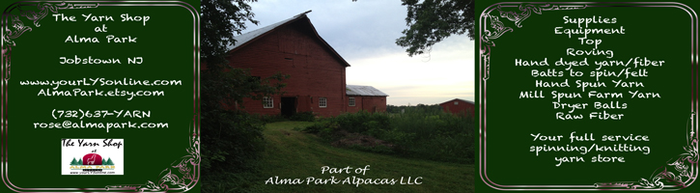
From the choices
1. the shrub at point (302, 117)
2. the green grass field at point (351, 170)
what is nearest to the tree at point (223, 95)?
Answer: the green grass field at point (351, 170)

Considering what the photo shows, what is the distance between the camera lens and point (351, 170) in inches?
245

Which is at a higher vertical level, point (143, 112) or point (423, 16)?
point (423, 16)

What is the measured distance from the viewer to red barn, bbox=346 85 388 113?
26.4 meters

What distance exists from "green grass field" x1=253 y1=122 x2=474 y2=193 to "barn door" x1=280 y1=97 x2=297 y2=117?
1213cm

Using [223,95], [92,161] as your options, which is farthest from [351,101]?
[92,161]

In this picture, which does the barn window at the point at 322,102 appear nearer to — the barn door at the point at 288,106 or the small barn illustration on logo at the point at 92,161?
the barn door at the point at 288,106

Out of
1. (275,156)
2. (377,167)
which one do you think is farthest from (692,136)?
(275,156)

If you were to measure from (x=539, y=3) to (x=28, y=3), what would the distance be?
5.77m

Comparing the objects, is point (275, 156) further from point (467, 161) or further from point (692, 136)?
point (692, 136)

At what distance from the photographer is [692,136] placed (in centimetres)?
353

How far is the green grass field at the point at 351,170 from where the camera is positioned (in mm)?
4949

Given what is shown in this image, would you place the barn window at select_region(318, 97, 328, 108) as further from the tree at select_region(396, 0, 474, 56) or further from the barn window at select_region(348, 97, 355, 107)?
the tree at select_region(396, 0, 474, 56)

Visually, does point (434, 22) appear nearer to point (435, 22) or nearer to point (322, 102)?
point (435, 22)

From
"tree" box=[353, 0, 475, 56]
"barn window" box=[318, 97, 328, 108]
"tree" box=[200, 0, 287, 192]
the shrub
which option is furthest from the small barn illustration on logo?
"barn window" box=[318, 97, 328, 108]
